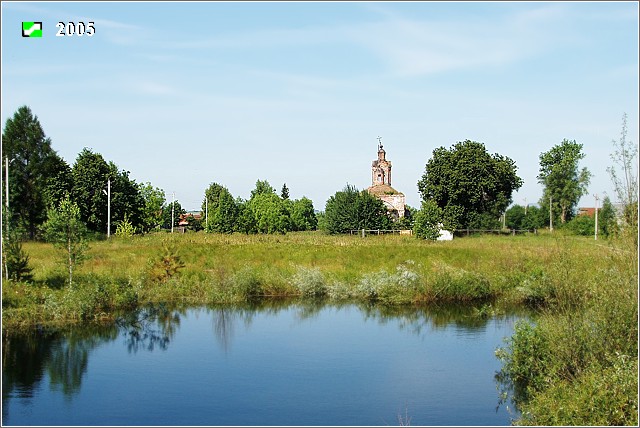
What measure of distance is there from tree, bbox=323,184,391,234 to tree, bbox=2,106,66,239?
22.8 metres

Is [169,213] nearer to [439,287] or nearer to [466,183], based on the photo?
[466,183]

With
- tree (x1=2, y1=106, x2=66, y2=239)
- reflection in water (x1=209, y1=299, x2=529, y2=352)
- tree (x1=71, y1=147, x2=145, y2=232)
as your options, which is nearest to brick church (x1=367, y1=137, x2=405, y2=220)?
tree (x1=71, y1=147, x2=145, y2=232)

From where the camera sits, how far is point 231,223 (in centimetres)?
5669

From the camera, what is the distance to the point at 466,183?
54250mm

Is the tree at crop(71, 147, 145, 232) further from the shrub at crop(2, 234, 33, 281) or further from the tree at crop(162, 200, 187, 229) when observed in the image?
the shrub at crop(2, 234, 33, 281)

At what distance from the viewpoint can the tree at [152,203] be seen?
57.5 metres

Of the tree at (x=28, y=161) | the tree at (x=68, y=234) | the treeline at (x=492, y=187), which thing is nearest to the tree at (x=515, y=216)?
the treeline at (x=492, y=187)

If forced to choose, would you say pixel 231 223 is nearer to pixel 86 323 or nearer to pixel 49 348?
pixel 86 323

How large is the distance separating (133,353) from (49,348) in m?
2.29

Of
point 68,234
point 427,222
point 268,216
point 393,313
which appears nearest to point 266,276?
point 393,313

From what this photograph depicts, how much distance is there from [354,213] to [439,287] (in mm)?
28656

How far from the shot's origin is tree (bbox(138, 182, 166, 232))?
57.5m

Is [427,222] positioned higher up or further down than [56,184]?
further down

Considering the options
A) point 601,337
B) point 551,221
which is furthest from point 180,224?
point 601,337
